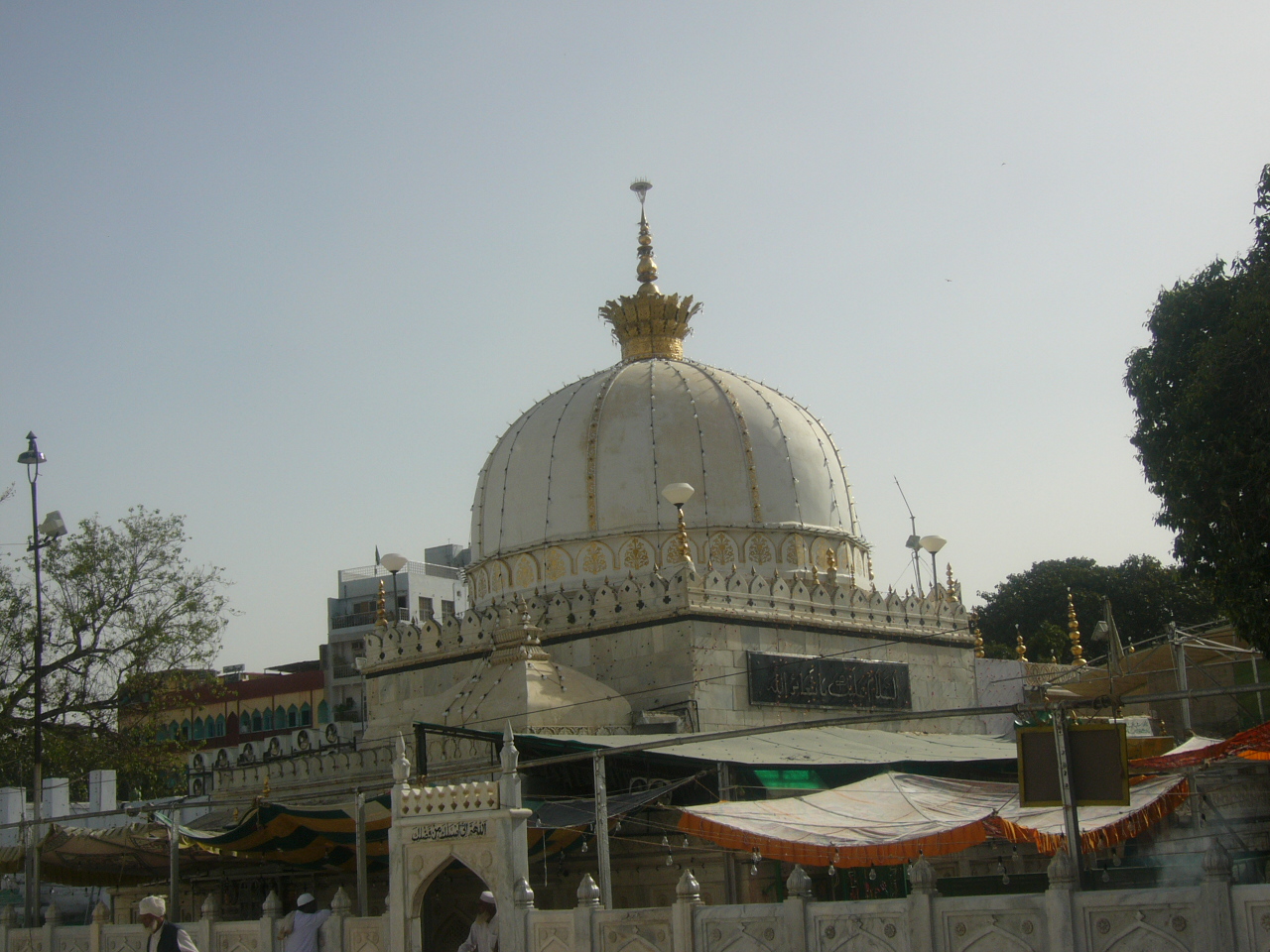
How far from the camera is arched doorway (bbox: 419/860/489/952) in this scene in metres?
18.5

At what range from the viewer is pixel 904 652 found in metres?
24.9

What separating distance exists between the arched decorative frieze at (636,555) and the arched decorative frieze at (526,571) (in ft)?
5.82

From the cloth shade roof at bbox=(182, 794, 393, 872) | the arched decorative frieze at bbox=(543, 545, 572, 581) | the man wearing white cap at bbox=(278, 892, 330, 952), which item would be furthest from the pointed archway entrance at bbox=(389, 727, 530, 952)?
the arched decorative frieze at bbox=(543, 545, 572, 581)

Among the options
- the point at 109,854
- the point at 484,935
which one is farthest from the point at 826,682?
the point at 109,854

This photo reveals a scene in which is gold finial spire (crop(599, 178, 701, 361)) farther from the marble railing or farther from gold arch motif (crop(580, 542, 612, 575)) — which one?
the marble railing

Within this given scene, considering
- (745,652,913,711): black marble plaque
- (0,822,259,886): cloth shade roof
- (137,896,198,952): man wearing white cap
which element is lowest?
(137,896,198,952): man wearing white cap

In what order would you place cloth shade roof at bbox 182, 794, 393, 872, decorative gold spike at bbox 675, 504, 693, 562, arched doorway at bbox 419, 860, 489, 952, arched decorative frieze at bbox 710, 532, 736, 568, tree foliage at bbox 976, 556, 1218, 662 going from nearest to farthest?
cloth shade roof at bbox 182, 794, 393, 872
arched doorway at bbox 419, 860, 489, 952
decorative gold spike at bbox 675, 504, 693, 562
arched decorative frieze at bbox 710, 532, 736, 568
tree foliage at bbox 976, 556, 1218, 662

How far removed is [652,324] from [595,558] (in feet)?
20.8

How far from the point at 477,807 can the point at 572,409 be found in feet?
42.2

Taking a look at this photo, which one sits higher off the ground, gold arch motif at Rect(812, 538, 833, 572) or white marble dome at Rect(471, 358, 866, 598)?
white marble dome at Rect(471, 358, 866, 598)

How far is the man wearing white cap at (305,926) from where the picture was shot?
50.4 feet

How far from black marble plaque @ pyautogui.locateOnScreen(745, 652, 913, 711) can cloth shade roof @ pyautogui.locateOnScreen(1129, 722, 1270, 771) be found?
22.3 feet

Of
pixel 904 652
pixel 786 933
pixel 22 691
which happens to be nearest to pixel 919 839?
pixel 786 933

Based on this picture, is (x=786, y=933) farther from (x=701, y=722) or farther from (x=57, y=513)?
(x=57, y=513)
